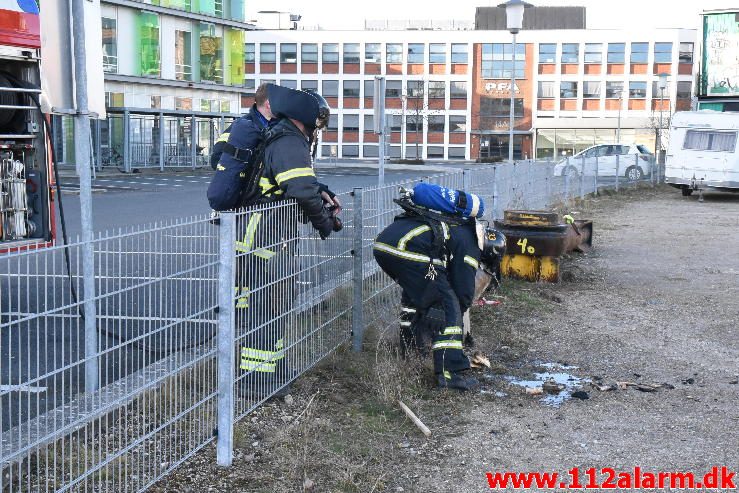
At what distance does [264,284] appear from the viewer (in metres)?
5.66

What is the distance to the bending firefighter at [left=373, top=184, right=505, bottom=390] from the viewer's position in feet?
22.3

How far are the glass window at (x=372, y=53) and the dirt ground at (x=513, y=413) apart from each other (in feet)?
230

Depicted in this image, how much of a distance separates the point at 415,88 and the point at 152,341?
74999 mm

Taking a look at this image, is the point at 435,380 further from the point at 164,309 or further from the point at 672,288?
the point at 672,288

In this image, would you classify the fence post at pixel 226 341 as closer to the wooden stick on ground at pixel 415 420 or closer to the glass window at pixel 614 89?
the wooden stick on ground at pixel 415 420

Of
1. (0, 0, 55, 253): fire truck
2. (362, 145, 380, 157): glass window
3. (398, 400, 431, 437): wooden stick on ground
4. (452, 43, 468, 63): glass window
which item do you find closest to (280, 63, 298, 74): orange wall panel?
(362, 145, 380, 157): glass window

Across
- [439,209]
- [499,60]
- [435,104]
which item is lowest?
[439,209]

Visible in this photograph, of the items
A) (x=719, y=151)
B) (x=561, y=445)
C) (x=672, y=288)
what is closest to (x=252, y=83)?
(x=719, y=151)

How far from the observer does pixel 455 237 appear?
6.84 meters

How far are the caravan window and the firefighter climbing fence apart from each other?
78.2 feet

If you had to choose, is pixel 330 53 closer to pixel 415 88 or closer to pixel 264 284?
pixel 415 88

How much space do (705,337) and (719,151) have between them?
21.0m

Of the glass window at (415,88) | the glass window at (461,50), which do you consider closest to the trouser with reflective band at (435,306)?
the glass window at (415,88)

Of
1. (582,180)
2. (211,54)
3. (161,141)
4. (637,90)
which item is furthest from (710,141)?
(637,90)
